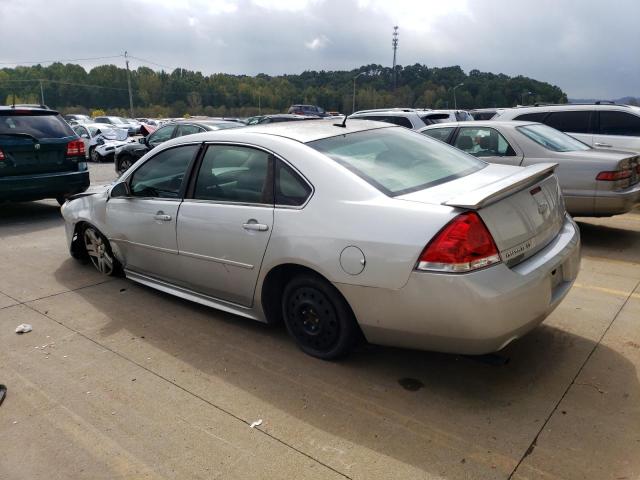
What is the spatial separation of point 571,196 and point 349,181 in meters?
4.29

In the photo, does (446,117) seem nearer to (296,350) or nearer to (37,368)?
(296,350)

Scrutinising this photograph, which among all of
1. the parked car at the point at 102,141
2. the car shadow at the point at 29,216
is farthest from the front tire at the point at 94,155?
the car shadow at the point at 29,216

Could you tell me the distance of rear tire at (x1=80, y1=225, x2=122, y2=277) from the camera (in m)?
5.07

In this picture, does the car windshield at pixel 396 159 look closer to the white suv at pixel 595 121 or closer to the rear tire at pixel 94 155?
the white suv at pixel 595 121

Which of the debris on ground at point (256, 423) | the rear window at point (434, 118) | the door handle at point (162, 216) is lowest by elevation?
the debris on ground at point (256, 423)

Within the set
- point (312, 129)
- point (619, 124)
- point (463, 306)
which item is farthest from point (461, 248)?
point (619, 124)

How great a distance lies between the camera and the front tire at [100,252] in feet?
16.6

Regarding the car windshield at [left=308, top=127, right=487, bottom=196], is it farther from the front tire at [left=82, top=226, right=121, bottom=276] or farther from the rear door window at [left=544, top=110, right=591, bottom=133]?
the rear door window at [left=544, top=110, right=591, bottom=133]

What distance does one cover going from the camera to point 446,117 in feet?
41.8

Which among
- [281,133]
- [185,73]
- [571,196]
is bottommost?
[571,196]

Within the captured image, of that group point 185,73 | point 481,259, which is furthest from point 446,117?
point 185,73

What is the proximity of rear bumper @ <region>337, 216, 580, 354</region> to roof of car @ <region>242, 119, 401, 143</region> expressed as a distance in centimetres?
121

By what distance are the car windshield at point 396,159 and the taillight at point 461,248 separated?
1.55 feet

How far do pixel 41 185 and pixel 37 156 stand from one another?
43 cm
